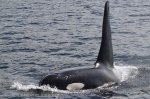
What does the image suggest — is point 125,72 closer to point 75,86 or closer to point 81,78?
point 81,78

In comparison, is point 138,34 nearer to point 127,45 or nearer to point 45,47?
point 127,45

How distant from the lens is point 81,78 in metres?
16.4

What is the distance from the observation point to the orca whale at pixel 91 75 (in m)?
16.1

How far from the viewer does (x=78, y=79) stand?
642 inches

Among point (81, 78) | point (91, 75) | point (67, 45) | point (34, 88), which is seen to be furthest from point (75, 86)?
point (67, 45)

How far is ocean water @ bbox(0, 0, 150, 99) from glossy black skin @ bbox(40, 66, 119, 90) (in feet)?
0.70

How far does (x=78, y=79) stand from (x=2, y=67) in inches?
214

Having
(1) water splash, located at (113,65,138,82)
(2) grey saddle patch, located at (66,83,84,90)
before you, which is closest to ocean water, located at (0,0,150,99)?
(1) water splash, located at (113,65,138,82)

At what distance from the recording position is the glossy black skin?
16078mm

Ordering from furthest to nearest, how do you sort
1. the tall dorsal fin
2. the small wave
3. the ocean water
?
the tall dorsal fin, the ocean water, the small wave

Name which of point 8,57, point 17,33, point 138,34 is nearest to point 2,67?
point 8,57

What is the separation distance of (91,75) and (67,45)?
8.37 meters

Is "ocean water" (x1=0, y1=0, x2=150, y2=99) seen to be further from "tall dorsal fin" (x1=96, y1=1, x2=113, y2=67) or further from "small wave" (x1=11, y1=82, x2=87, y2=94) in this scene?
"tall dorsal fin" (x1=96, y1=1, x2=113, y2=67)

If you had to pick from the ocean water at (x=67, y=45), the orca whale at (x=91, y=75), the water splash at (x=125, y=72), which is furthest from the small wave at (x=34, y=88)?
the water splash at (x=125, y=72)
